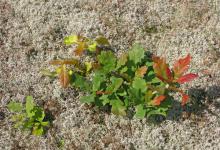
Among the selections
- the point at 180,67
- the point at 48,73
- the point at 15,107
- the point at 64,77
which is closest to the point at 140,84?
the point at 180,67

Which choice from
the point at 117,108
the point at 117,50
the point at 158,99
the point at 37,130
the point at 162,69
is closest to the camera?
the point at 158,99

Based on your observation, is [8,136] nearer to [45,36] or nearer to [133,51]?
[45,36]

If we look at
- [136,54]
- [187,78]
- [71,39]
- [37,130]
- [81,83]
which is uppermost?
[71,39]

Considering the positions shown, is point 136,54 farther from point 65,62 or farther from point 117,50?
point 65,62

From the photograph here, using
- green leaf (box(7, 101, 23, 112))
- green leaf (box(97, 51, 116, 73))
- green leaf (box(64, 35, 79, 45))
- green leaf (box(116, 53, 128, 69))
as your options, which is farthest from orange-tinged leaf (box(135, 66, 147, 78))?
green leaf (box(7, 101, 23, 112))

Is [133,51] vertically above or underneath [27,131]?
above

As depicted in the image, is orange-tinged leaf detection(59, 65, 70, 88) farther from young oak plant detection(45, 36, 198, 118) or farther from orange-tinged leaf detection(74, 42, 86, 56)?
orange-tinged leaf detection(74, 42, 86, 56)

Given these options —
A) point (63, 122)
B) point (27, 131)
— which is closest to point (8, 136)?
point (27, 131)
